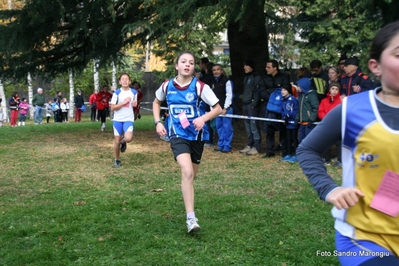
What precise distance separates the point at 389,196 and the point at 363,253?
0.29m

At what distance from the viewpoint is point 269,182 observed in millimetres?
9078

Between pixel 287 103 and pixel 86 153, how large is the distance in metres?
5.08

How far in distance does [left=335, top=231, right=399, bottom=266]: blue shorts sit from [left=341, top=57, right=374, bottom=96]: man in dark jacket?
7916 mm

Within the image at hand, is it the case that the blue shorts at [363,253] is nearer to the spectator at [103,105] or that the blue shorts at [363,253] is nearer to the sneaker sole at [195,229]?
the sneaker sole at [195,229]

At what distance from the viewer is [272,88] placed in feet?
Answer: 39.8

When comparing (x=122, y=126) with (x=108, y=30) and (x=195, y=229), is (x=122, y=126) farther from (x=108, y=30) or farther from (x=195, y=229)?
(x=195, y=229)

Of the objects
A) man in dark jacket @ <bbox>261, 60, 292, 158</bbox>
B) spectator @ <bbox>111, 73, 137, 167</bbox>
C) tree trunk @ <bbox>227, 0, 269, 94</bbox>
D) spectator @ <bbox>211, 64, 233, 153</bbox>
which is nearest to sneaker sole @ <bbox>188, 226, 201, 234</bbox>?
spectator @ <bbox>111, 73, 137, 167</bbox>

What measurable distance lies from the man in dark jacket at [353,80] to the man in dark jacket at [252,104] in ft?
7.99

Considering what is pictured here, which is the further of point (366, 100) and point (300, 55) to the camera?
point (300, 55)

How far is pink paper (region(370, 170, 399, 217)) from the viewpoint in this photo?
2.44 metres

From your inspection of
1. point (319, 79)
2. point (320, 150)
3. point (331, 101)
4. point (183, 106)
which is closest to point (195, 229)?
point (183, 106)

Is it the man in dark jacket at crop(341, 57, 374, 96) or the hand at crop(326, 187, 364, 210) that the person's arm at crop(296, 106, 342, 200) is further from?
the man in dark jacket at crop(341, 57, 374, 96)

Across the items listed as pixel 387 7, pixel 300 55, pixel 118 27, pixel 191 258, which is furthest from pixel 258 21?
pixel 300 55

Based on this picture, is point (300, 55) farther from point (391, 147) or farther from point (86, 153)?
point (391, 147)
